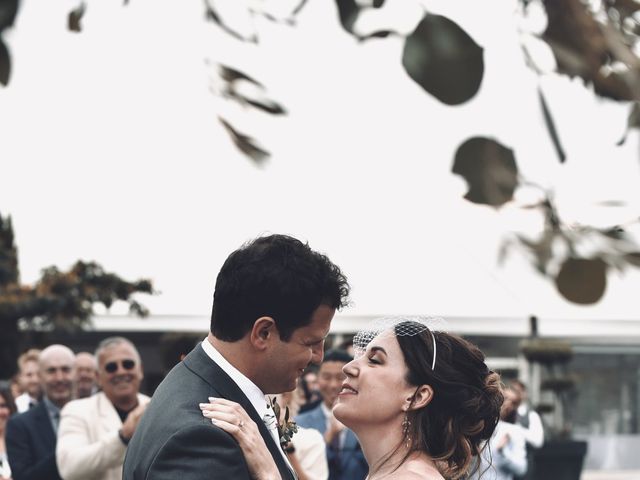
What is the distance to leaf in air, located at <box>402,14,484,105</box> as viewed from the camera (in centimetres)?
106

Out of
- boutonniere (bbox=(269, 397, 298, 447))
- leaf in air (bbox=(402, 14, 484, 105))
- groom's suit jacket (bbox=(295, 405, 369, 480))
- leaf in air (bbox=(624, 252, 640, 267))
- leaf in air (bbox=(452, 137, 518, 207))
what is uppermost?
leaf in air (bbox=(402, 14, 484, 105))

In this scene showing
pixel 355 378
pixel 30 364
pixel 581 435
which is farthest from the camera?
pixel 581 435

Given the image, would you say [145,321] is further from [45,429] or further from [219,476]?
[219,476]

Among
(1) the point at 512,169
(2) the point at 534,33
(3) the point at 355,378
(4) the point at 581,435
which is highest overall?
(2) the point at 534,33

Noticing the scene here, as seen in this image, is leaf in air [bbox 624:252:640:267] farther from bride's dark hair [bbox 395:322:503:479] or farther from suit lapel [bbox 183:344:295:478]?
bride's dark hair [bbox 395:322:503:479]

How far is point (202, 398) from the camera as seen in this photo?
2395 mm

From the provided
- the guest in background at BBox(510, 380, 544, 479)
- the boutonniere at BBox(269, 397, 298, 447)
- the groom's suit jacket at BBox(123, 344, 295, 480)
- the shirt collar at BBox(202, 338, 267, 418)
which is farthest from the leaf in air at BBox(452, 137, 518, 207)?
the guest in background at BBox(510, 380, 544, 479)

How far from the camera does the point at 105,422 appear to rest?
6.34m

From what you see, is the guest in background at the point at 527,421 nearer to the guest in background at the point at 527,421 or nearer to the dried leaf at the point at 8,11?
the guest in background at the point at 527,421

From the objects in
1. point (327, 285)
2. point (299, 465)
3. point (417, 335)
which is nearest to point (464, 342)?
point (417, 335)

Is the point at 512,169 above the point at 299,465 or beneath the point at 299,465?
above

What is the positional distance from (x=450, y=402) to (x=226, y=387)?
1073 millimetres

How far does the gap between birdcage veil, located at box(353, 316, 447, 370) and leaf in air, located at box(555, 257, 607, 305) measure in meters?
2.30

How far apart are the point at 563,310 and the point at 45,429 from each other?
6.19 metres
